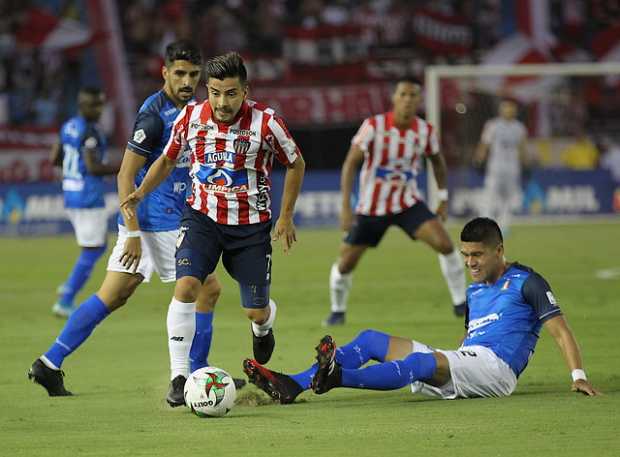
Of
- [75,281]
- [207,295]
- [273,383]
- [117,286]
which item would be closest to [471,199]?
[75,281]

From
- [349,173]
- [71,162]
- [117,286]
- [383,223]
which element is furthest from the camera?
[71,162]

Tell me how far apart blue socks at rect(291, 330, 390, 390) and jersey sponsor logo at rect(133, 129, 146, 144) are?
1.60 meters

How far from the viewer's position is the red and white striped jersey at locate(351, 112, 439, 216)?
34.1ft

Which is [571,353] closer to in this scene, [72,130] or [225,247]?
[225,247]

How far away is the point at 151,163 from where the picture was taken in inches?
276

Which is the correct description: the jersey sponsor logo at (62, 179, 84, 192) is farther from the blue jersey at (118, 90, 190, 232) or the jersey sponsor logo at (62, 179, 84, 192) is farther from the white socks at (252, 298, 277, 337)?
the white socks at (252, 298, 277, 337)

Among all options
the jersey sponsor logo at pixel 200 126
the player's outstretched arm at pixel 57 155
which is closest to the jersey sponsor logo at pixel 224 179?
the jersey sponsor logo at pixel 200 126

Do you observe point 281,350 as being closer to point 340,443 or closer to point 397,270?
point 340,443

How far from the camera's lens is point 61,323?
10492 millimetres

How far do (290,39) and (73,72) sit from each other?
4.78 m

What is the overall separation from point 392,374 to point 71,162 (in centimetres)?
598

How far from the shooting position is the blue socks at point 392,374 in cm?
617

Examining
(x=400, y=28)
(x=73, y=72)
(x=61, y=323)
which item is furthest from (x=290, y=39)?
(x=61, y=323)

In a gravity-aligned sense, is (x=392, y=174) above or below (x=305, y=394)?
above
